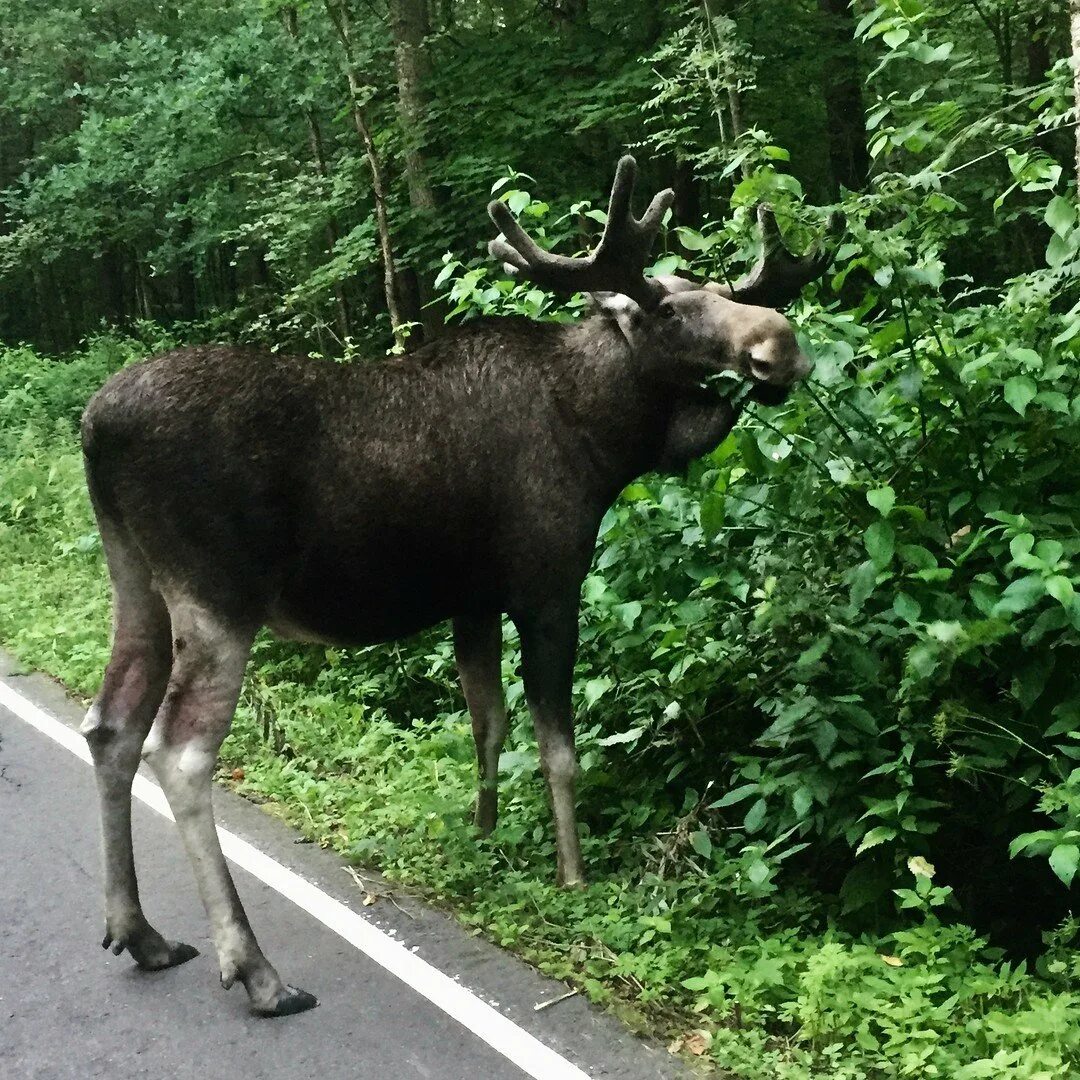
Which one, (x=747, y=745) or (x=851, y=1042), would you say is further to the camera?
(x=747, y=745)

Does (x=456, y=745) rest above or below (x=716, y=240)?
below

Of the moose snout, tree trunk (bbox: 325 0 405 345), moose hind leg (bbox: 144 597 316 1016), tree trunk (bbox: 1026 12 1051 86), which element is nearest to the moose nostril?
the moose snout

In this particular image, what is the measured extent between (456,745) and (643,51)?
8.72m

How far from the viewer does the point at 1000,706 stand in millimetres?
4391

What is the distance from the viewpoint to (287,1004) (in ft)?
12.1

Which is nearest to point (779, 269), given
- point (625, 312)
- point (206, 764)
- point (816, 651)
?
point (625, 312)

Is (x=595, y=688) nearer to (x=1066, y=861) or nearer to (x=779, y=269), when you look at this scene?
(x=779, y=269)

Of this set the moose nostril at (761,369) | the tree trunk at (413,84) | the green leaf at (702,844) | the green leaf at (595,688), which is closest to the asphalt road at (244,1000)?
the green leaf at (702,844)

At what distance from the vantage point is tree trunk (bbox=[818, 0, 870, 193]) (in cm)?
1217

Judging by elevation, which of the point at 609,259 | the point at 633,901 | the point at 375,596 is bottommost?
the point at 633,901

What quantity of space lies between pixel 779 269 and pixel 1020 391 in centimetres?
99

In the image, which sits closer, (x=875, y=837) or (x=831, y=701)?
(x=875, y=837)

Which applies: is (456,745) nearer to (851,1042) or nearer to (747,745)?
(747,745)

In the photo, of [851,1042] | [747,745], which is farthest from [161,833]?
[851,1042]
